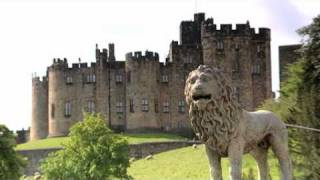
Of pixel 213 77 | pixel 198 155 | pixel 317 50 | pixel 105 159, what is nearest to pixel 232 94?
pixel 213 77

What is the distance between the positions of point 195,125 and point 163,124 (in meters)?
78.0

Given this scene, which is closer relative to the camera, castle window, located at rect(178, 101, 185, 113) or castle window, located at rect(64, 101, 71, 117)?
castle window, located at rect(178, 101, 185, 113)

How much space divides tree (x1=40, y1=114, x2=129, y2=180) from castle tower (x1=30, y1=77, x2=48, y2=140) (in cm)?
4050

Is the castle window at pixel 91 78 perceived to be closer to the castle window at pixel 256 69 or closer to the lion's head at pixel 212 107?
the castle window at pixel 256 69

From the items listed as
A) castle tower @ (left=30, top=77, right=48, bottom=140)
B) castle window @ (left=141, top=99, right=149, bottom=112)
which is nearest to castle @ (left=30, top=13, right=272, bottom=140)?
castle window @ (left=141, top=99, right=149, bottom=112)

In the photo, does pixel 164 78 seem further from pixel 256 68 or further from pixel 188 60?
pixel 256 68

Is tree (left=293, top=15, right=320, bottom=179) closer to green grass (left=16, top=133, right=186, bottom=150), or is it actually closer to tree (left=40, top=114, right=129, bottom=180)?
tree (left=40, top=114, right=129, bottom=180)

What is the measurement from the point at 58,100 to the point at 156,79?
10.1 metres

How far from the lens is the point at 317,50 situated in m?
23.0

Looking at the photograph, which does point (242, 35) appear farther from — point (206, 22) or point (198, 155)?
point (198, 155)

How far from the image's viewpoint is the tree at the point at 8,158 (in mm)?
45906

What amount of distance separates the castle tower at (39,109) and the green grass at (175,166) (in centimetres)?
2426

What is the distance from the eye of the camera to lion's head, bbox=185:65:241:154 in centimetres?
1667

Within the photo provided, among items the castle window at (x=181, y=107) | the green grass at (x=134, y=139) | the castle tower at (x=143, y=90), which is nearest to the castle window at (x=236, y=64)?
the castle window at (x=181, y=107)
